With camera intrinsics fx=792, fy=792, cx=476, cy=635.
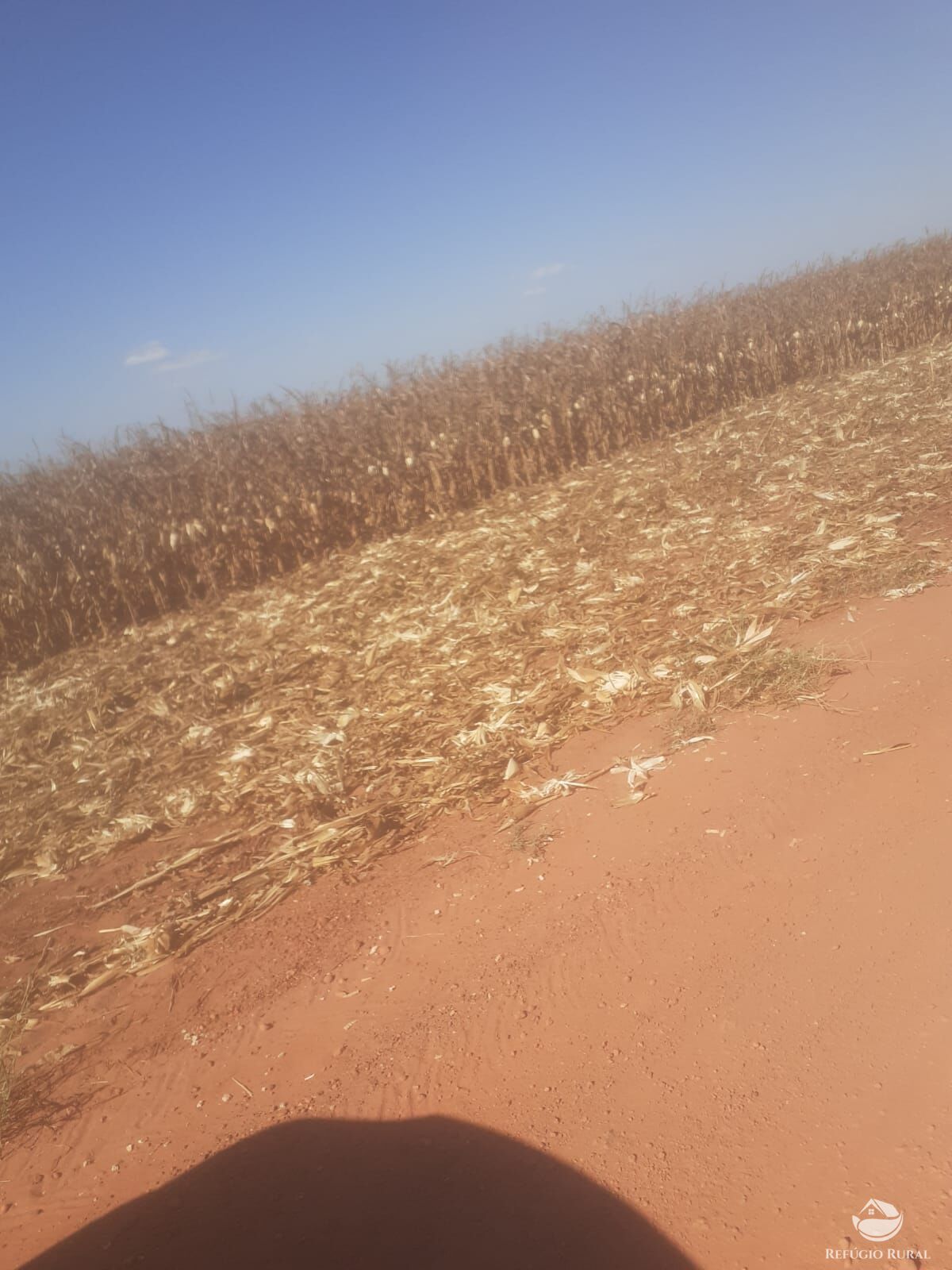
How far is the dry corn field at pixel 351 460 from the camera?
364 inches

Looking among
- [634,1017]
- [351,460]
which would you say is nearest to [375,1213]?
[634,1017]

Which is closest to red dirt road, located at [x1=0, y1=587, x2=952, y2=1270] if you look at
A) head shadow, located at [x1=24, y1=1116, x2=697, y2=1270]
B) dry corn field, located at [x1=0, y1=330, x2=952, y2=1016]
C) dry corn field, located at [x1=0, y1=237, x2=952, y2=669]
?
head shadow, located at [x1=24, y1=1116, x2=697, y2=1270]

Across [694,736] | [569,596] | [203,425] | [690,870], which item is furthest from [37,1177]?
[203,425]

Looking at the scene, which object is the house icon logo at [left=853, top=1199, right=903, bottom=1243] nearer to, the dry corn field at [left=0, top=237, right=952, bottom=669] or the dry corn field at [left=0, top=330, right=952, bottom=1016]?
the dry corn field at [left=0, top=330, right=952, bottom=1016]

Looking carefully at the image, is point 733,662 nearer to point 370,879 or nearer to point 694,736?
point 694,736

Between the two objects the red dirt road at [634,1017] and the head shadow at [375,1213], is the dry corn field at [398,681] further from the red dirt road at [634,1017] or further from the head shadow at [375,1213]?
the head shadow at [375,1213]

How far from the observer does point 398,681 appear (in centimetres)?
571

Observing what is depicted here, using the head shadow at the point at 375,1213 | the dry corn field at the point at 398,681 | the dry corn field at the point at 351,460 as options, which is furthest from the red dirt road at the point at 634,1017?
the dry corn field at the point at 351,460

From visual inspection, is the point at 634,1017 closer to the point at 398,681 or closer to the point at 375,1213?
the point at 375,1213

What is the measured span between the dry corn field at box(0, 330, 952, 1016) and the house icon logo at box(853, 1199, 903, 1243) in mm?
2154

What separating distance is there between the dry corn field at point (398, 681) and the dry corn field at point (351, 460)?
71 centimetres

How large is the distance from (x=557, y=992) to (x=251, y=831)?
215 centimetres

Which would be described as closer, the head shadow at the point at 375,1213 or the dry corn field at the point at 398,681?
the head shadow at the point at 375,1213

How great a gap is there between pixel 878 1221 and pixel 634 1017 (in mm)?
851
